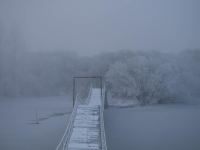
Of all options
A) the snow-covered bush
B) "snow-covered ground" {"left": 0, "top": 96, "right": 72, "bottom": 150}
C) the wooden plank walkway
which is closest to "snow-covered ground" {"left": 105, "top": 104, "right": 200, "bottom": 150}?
the snow-covered bush

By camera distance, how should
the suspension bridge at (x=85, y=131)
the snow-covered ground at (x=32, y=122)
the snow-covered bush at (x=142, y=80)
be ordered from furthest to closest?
the snow-covered bush at (x=142, y=80)
the snow-covered ground at (x=32, y=122)
the suspension bridge at (x=85, y=131)

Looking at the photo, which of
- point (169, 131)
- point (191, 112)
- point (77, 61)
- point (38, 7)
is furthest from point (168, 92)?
point (38, 7)

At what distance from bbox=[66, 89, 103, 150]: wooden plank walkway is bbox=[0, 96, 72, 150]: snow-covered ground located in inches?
66.6

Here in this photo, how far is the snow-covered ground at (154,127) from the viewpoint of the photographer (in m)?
11.3

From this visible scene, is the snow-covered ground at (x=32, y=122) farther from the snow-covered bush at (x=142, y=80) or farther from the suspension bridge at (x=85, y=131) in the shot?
the snow-covered bush at (x=142, y=80)

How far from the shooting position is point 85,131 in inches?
373

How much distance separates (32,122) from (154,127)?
19.6 feet

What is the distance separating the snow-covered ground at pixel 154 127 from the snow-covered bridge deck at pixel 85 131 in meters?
1.62

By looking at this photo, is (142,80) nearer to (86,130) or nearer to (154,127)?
(154,127)

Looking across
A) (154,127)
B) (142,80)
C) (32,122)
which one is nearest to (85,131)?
(154,127)

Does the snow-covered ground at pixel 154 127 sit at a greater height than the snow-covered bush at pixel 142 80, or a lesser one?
lesser

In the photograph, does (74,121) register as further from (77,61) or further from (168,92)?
(77,61)

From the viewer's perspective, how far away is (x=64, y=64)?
21672 millimetres

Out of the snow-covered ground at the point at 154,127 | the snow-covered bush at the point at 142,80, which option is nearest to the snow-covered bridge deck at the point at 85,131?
the snow-covered ground at the point at 154,127
